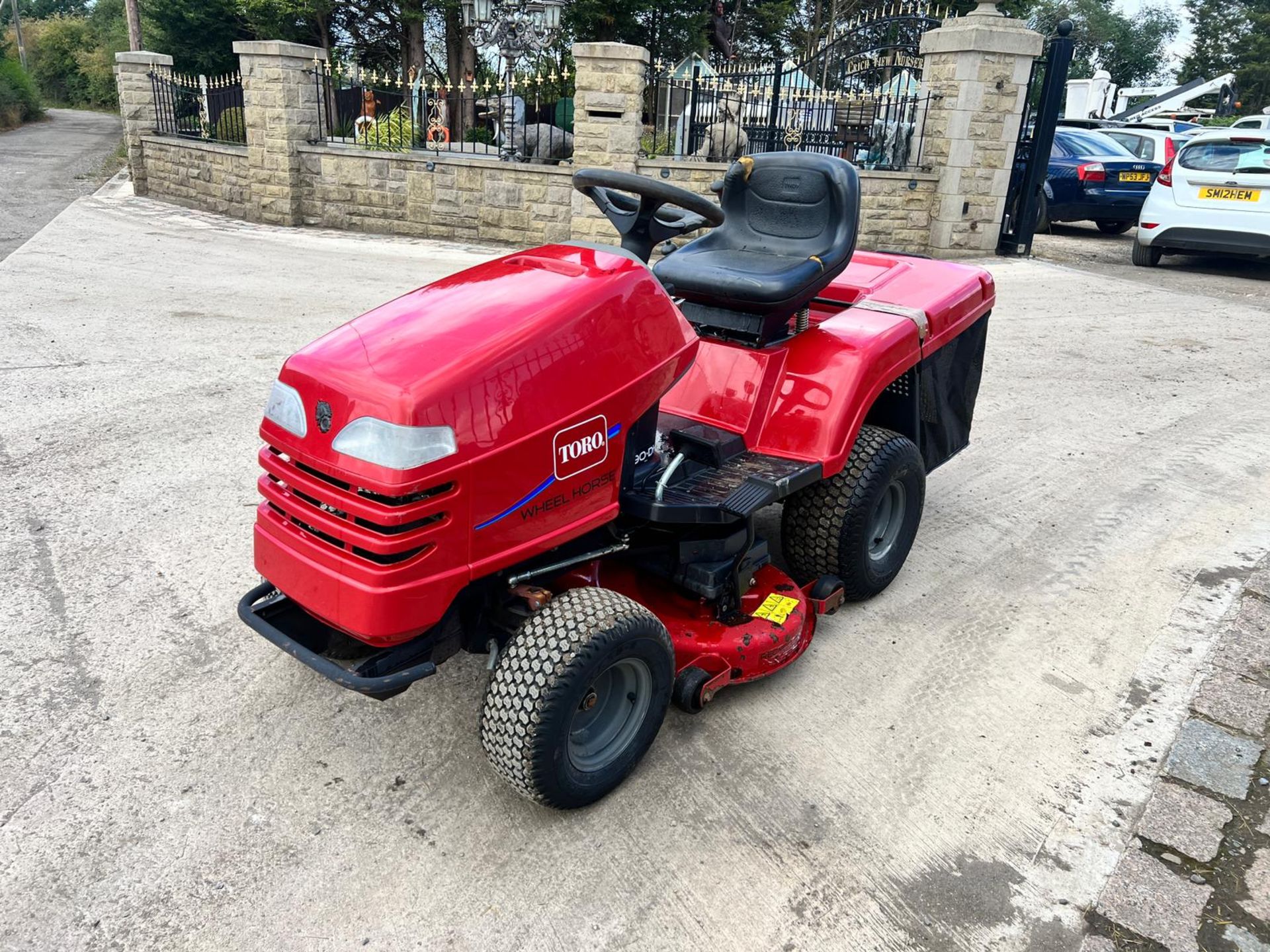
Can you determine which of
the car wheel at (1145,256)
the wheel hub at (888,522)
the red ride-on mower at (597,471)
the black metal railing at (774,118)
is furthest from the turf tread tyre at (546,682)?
the car wheel at (1145,256)

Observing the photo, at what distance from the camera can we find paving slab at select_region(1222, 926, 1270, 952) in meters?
2.24

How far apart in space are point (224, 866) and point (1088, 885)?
2.15m

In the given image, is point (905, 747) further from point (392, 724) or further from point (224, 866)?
point (224, 866)

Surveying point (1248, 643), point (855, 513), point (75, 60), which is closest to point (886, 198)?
point (1248, 643)

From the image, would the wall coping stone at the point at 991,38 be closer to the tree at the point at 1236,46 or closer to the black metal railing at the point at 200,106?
the black metal railing at the point at 200,106

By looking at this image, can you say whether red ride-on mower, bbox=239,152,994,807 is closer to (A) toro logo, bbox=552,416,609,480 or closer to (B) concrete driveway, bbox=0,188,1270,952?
(A) toro logo, bbox=552,416,609,480

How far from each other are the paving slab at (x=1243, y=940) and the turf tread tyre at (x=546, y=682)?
155 cm

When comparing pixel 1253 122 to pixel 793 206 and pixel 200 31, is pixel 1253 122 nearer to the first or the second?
pixel 793 206

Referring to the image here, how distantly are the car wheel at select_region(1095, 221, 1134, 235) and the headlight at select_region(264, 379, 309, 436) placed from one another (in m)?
14.1

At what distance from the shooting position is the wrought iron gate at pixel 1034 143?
1054 cm

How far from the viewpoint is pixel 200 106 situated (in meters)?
14.5

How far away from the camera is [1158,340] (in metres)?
7.73

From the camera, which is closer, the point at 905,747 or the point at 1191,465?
the point at 905,747

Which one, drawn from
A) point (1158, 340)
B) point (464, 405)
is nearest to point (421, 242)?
point (1158, 340)
